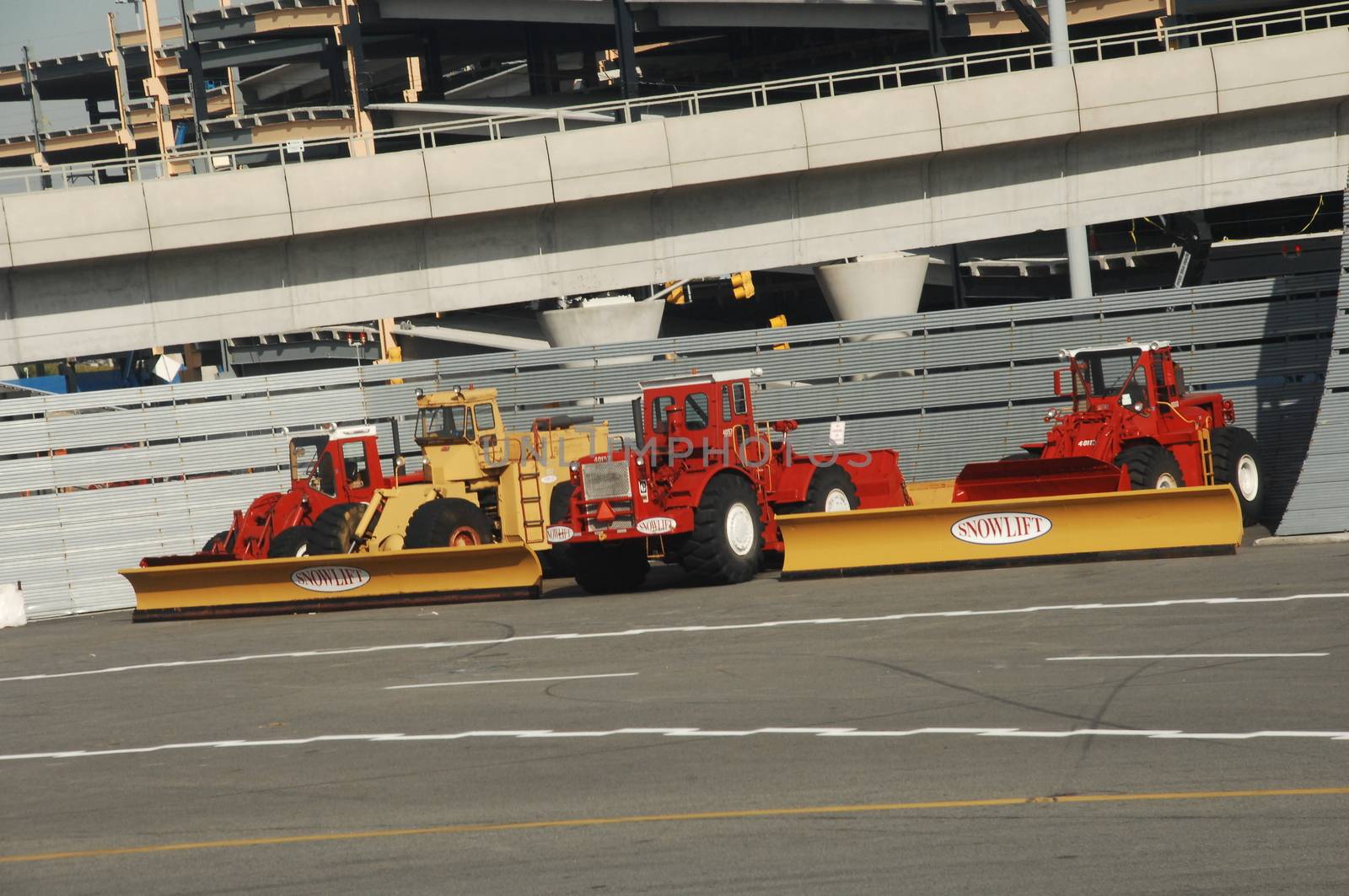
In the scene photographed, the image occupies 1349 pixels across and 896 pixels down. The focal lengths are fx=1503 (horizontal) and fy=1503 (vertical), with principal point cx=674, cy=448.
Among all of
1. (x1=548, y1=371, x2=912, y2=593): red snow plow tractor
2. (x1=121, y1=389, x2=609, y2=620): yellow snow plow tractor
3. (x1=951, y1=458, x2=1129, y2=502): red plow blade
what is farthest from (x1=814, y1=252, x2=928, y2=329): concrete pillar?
(x1=951, y1=458, x2=1129, y2=502): red plow blade

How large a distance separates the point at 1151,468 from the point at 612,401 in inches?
401

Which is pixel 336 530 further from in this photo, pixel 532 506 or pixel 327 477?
pixel 532 506

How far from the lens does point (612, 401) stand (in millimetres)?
26047

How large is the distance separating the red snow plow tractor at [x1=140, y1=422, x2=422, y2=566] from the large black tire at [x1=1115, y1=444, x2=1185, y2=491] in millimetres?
9518

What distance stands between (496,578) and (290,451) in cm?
476

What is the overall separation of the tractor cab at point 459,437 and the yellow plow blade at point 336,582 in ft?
6.02

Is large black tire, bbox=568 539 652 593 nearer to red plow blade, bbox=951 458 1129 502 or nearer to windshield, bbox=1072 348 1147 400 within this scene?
red plow blade, bbox=951 458 1129 502

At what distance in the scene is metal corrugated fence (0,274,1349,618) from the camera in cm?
2356

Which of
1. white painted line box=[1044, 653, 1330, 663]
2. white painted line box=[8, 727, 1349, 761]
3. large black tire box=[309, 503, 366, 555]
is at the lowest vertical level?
white painted line box=[1044, 653, 1330, 663]

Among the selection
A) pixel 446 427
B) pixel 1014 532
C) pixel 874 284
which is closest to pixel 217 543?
pixel 446 427

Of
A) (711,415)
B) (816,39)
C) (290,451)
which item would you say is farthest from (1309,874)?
(816,39)

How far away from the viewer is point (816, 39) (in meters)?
59.4

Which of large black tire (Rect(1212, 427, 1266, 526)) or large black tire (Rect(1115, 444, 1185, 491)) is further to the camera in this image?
large black tire (Rect(1212, 427, 1266, 526))

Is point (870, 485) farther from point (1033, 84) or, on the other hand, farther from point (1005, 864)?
point (1005, 864)
